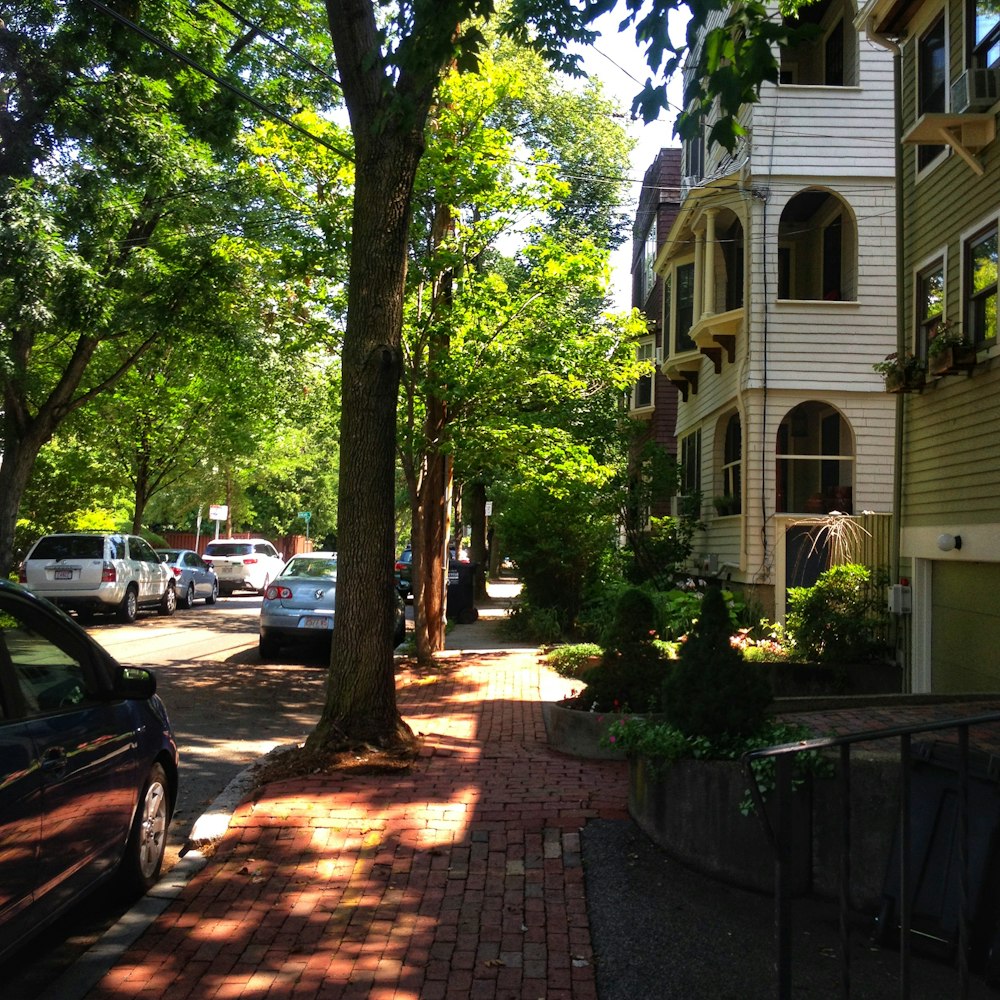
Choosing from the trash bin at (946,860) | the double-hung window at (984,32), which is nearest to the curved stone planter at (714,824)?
the trash bin at (946,860)

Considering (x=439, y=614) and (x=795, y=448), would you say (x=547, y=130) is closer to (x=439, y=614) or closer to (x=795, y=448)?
(x=795, y=448)

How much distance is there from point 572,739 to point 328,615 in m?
7.20

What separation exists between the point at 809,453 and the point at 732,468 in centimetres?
142

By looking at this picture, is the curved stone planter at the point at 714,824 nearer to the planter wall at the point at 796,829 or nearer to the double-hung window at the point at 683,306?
the planter wall at the point at 796,829

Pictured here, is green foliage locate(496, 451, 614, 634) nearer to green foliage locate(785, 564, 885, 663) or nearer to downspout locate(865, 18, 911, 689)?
green foliage locate(785, 564, 885, 663)

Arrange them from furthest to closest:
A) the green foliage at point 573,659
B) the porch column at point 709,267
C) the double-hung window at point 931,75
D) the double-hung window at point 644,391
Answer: the double-hung window at point 644,391
the porch column at point 709,267
the green foliage at point 573,659
the double-hung window at point 931,75

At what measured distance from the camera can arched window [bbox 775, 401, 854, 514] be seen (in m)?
16.5

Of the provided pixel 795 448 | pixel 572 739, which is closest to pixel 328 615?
pixel 572 739

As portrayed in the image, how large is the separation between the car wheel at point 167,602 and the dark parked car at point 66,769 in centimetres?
1886

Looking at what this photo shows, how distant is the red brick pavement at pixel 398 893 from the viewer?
14.4 feet

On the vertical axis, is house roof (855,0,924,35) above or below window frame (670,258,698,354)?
above

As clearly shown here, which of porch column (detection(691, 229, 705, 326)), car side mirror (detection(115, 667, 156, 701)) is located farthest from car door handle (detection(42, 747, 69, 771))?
porch column (detection(691, 229, 705, 326))

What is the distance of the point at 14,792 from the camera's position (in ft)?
12.5

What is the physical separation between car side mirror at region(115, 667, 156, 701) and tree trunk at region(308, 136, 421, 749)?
2600 mm
